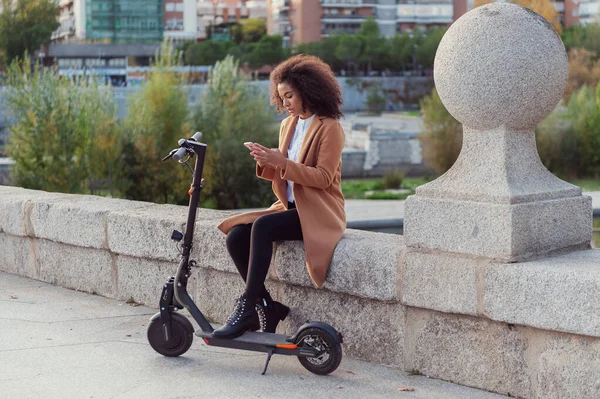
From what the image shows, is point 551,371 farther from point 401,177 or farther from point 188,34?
point 188,34

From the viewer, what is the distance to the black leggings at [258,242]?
15.0 feet

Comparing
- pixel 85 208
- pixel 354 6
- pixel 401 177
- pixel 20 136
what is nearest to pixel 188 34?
pixel 354 6

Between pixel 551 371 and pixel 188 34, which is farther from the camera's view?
pixel 188 34

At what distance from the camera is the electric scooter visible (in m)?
4.40

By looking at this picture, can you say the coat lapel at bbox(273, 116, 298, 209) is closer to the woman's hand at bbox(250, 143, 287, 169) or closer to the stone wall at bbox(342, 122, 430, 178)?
the woman's hand at bbox(250, 143, 287, 169)

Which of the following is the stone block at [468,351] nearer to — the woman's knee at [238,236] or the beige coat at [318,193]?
the beige coat at [318,193]

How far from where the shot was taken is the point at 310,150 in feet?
15.7

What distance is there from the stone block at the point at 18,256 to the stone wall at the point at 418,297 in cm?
89

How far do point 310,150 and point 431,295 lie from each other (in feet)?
3.13

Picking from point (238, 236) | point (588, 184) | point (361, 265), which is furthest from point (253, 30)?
point (361, 265)

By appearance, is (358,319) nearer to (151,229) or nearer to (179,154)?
(179,154)

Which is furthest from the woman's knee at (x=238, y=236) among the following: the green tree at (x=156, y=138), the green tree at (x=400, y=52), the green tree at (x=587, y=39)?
the green tree at (x=400, y=52)

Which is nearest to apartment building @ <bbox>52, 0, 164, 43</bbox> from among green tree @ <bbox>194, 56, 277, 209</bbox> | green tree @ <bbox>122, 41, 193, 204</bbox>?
green tree @ <bbox>194, 56, 277, 209</bbox>

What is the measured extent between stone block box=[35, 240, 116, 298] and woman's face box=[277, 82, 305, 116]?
1914mm
